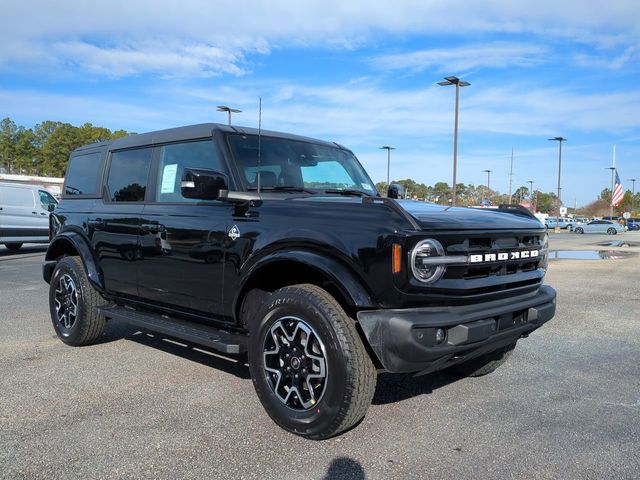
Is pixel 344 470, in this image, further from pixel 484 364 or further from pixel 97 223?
pixel 97 223

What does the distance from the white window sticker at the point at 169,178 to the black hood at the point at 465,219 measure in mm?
1901

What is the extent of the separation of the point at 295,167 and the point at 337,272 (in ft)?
4.90

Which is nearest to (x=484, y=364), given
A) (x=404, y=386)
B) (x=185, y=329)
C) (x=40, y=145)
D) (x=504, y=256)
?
(x=404, y=386)

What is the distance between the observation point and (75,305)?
17.1 feet

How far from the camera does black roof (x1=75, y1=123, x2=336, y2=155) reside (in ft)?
13.9

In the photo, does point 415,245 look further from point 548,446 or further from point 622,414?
point 622,414

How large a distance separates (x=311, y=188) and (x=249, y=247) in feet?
2.95

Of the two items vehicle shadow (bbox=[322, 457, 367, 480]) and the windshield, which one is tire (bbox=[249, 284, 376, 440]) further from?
the windshield

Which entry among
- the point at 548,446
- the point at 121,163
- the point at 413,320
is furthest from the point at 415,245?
the point at 121,163

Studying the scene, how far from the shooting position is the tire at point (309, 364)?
3.03 meters

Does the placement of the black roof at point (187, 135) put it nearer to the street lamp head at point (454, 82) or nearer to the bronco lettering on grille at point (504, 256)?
the bronco lettering on grille at point (504, 256)

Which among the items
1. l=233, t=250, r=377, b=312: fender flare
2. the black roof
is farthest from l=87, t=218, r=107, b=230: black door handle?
l=233, t=250, r=377, b=312: fender flare

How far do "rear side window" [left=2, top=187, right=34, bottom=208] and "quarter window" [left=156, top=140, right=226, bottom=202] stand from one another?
12114 millimetres

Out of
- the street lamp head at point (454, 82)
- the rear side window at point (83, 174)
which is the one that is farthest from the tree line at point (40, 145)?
the rear side window at point (83, 174)
